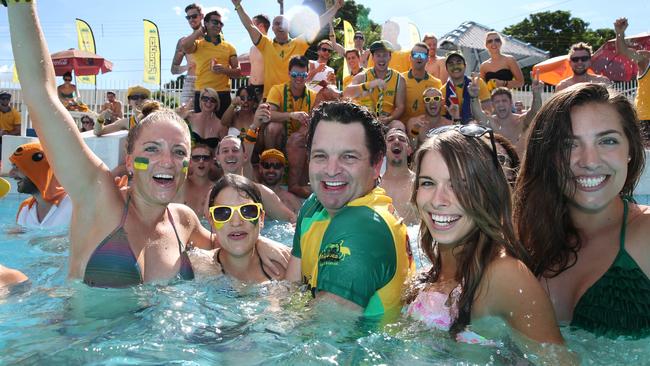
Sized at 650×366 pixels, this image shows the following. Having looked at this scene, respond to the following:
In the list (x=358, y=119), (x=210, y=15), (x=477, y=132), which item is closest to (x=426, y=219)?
(x=477, y=132)

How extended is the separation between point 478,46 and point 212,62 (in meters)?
16.1

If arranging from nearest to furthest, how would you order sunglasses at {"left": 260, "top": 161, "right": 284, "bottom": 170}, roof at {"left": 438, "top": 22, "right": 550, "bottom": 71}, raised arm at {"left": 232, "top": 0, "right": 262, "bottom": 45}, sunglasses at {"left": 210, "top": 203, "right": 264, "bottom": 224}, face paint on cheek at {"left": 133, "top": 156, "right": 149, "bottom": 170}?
1. face paint on cheek at {"left": 133, "top": 156, "right": 149, "bottom": 170}
2. sunglasses at {"left": 210, "top": 203, "right": 264, "bottom": 224}
3. sunglasses at {"left": 260, "top": 161, "right": 284, "bottom": 170}
4. raised arm at {"left": 232, "top": 0, "right": 262, "bottom": 45}
5. roof at {"left": 438, "top": 22, "right": 550, "bottom": 71}

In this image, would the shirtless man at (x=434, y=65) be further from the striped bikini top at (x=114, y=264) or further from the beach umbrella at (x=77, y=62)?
the beach umbrella at (x=77, y=62)

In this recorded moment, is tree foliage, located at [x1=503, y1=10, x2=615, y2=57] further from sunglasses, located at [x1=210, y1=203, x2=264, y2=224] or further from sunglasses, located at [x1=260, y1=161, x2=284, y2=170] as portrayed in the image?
sunglasses, located at [x1=210, y1=203, x2=264, y2=224]

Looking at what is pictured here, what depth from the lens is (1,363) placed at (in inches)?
107

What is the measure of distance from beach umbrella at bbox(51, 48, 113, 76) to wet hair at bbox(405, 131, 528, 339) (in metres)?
17.4

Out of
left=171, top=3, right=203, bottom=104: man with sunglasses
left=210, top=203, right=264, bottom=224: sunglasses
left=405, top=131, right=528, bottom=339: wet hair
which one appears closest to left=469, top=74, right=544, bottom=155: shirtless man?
left=171, top=3, right=203, bottom=104: man with sunglasses

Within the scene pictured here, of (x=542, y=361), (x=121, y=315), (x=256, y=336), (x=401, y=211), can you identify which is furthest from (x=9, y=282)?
(x=401, y=211)

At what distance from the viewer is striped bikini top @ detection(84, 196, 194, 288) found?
3.43 meters

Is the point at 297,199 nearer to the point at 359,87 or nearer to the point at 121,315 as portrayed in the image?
the point at 359,87

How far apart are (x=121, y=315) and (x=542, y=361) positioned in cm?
237

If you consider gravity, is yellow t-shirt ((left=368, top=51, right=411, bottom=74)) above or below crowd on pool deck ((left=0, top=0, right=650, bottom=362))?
above

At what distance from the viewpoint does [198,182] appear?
318 inches

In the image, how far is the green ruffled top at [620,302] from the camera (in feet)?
9.34
